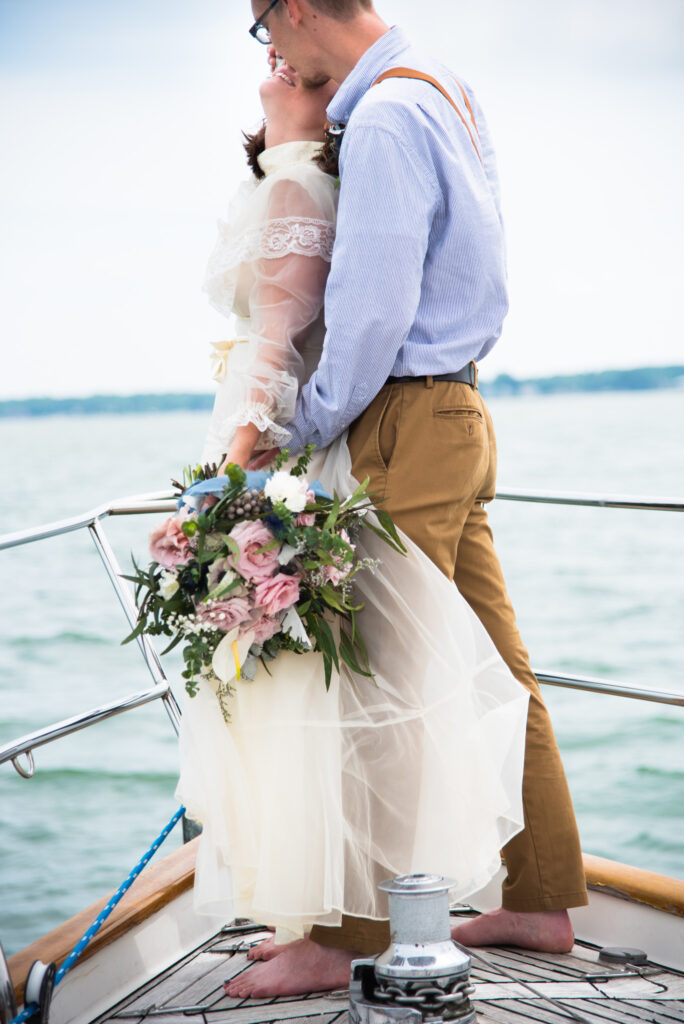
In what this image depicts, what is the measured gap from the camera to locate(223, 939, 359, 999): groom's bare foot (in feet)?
5.74

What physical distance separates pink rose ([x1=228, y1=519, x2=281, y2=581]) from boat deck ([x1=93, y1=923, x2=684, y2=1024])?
792 millimetres

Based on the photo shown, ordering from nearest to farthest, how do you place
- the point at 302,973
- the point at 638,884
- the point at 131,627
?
the point at 302,973 < the point at 638,884 < the point at 131,627

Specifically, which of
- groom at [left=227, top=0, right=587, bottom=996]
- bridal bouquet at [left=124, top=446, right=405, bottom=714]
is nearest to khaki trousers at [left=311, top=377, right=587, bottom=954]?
groom at [left=227, top=0, right=587, bottom=996]

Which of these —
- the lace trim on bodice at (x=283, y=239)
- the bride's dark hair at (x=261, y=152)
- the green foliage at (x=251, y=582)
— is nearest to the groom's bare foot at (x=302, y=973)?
the green foliage at (x=251, y=582)

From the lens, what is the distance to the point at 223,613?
146 cm

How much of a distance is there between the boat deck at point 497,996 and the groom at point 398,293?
6 cm

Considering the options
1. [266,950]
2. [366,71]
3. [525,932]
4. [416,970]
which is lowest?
[266,950]

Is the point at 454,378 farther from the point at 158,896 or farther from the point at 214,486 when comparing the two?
the point at 158,896

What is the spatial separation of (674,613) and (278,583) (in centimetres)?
1855

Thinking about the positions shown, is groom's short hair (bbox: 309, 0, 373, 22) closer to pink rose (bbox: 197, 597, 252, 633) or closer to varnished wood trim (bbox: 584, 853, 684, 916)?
pink rose (bbox: 197, 597, 252, 633)

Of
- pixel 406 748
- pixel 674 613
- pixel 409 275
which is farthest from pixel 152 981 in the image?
pixel 674 613

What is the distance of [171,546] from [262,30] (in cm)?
94

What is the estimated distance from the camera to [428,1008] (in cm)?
139

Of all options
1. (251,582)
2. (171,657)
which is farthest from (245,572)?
(171,657)
